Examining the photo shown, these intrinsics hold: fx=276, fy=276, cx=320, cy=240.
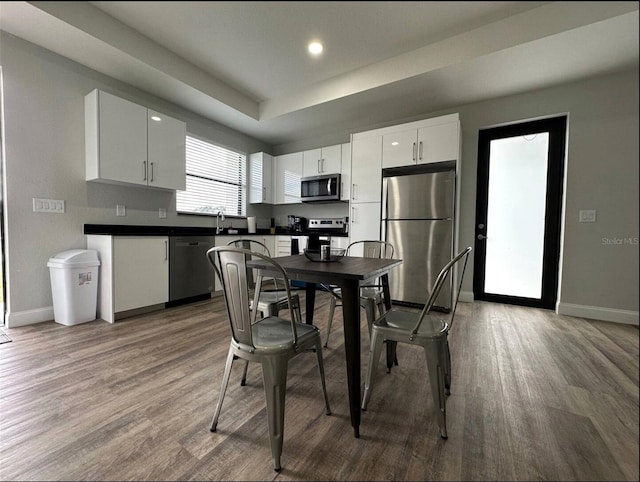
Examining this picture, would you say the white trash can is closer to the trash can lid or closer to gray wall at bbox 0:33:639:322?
the trash can lid

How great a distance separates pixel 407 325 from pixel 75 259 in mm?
2791

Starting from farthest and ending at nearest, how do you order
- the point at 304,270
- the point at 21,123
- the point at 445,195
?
the point at 445,195
the point at 21,123
the point at 304,270

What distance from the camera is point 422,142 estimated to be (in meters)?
3.14

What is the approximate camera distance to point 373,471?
101cm

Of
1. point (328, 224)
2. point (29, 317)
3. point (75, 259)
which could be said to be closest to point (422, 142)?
point (328, 224)

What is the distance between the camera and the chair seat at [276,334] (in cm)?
114

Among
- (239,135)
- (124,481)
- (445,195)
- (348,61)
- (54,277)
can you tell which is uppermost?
(239,135)

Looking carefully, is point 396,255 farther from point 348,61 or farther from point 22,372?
point 22,372

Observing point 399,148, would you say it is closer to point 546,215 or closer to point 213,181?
point 546,215

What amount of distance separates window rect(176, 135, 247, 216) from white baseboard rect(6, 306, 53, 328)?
1670 mm

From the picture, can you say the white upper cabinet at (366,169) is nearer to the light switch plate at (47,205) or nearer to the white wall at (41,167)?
the white wall at (41,167)

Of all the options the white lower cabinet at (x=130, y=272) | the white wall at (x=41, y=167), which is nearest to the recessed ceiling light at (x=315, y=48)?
the white lower cabinet at (x=130, y=272)

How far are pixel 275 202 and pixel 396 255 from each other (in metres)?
2.46

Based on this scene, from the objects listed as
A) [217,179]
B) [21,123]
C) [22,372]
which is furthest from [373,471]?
[217,179]
